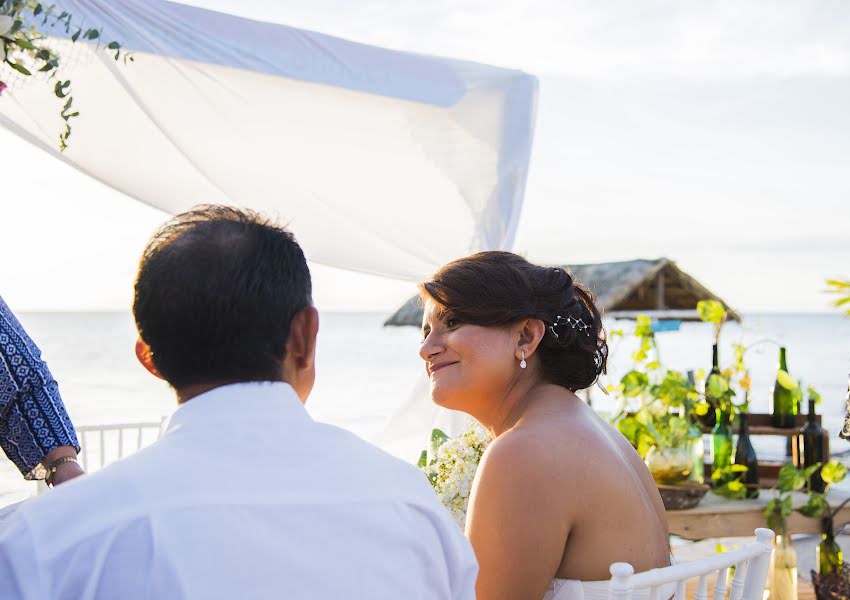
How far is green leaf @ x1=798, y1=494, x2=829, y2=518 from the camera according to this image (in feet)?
10.9

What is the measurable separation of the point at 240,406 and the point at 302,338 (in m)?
0.12

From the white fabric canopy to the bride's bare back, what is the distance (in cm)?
189

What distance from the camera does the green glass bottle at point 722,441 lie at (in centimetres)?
345

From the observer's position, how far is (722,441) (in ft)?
11.3

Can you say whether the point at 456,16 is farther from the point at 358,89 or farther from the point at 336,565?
the point at 336,565

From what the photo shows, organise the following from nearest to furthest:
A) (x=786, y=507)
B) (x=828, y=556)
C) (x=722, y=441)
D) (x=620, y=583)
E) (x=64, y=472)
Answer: (x=620, y=583)
(x=64, y=472)
(x=786, y=507)
(x=722, y=441)
(x=828, y=556)

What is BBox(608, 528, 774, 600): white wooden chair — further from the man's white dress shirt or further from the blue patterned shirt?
the blue patterned shirt

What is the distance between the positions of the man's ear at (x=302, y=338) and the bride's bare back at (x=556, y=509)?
638 mm

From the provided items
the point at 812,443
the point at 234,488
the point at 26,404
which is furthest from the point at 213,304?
the point at 812,443

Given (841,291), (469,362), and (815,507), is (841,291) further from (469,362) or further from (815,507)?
(469,362)

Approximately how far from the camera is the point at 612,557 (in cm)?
164

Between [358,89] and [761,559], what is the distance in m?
2.28

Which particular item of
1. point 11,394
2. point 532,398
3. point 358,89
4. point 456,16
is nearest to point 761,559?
point 532,398

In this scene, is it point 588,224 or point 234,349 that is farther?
point 588,224
